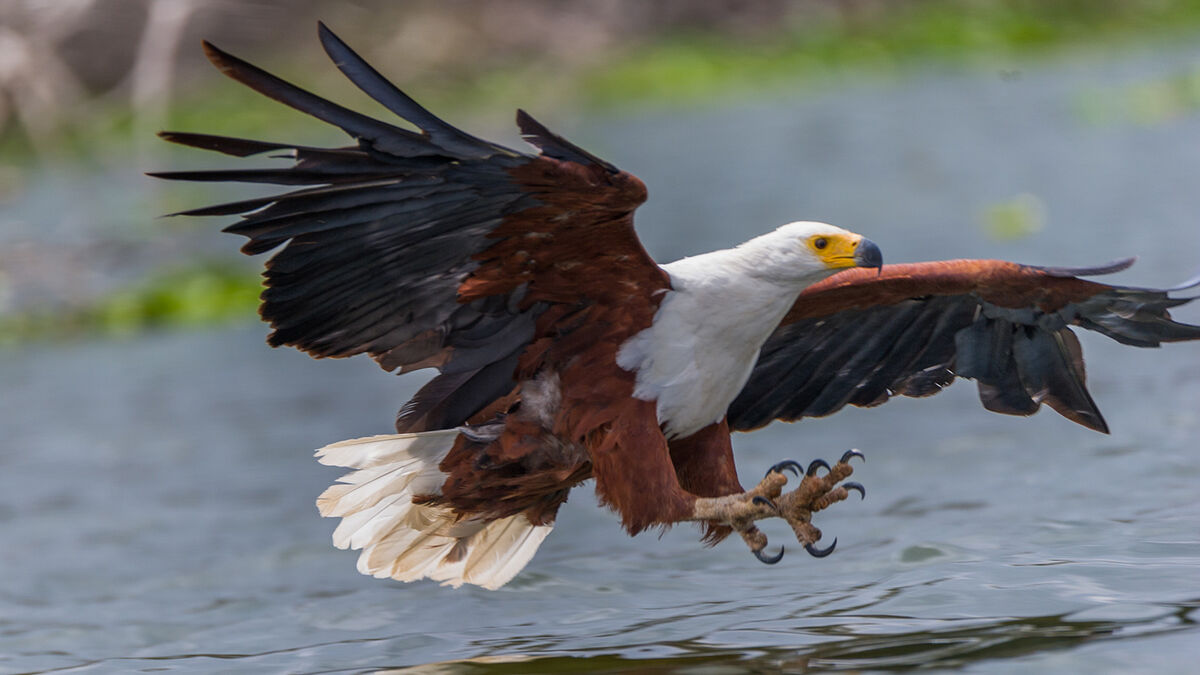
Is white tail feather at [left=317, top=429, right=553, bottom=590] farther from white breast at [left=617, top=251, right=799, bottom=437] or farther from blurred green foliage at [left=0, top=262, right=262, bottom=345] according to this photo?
blurred green foliage at [left=0, top=262, right=262, bottom=345]

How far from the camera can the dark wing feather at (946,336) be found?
5.36 meters

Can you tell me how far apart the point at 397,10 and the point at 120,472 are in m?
12.1

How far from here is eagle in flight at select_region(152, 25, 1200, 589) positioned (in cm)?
444

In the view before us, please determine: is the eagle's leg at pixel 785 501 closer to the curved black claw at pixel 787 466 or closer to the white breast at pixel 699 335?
the curved black claw at pixel 787 466

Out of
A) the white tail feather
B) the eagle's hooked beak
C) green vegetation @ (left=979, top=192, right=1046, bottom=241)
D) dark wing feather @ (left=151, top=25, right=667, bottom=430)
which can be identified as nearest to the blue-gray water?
green vegetation @ (left=979, top=192, right=1046, bottom=241)

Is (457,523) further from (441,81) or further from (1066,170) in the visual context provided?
(441,81)

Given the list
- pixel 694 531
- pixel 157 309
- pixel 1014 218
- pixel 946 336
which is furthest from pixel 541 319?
pixel 1014 218

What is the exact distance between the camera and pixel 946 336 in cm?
564

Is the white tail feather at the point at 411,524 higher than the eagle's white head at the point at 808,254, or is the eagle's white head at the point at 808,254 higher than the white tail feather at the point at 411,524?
the eagle's white head at the point at 808,254

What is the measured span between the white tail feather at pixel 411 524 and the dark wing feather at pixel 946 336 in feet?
3.03

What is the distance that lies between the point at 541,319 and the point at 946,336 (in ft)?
4.89

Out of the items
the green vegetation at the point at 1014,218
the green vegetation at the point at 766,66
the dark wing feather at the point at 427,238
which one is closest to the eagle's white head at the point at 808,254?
the dark wing feather at the point at 427,238

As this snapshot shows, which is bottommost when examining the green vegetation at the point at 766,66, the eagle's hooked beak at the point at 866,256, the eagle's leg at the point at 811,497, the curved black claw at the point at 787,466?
the eagle's leg at the point at 811,497

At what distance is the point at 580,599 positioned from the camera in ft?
19.9
